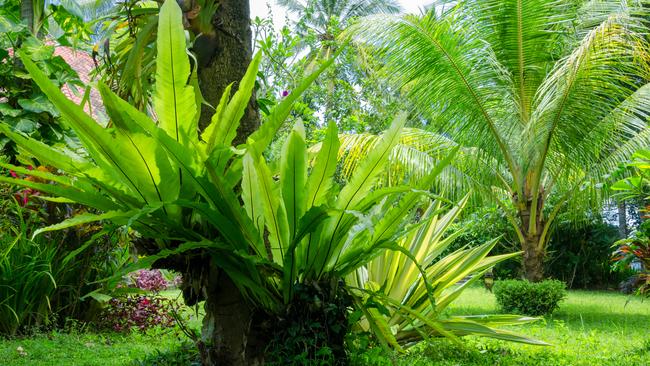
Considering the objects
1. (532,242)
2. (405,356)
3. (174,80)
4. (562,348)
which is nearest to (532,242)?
(532,242)

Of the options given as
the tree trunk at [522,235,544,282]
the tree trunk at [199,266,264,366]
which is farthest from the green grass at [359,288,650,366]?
the tree trunk at [522,235,544,282]

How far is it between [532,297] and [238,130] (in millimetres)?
6692

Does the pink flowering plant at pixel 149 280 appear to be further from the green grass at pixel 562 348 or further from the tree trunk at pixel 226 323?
the tree trunk at pixel 226 323

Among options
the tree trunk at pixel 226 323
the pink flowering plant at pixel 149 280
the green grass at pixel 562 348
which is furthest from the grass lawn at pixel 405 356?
the pink flowering plant at pixel 149 280

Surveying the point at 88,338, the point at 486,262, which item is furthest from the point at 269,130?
the point at 88,338

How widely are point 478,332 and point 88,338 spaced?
102 inches

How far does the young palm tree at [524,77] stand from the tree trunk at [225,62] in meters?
5.00

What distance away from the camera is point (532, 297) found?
26.5 ft

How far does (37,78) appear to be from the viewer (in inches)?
65.9

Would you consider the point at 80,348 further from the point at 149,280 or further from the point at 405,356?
the point at 149,280

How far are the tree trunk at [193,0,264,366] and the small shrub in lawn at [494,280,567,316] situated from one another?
6.58 m

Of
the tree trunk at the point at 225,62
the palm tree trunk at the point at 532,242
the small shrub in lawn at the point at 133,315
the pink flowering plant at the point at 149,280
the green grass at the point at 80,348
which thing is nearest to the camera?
the tree trunk at the point at 225,62

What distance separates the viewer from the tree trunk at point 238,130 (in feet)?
6.91

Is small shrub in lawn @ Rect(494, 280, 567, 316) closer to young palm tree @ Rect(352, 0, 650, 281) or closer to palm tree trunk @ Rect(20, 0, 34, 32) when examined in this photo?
young palm tree @ Rect(352, 0, 650, 281)
